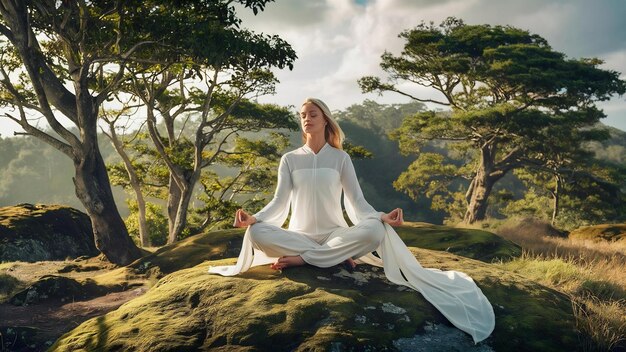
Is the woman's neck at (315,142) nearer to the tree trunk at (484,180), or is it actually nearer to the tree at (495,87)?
the tree at (495,87)

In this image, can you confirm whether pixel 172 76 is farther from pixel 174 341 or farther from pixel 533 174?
pixel 533 174

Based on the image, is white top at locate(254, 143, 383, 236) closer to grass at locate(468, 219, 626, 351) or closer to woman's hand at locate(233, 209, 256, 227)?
woman's hand at locate(233, 209, 256, 227)

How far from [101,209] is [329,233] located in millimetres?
8763

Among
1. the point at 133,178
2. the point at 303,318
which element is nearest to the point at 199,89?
the point at 133,178

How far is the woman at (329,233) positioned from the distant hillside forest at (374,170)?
22459 millimetres

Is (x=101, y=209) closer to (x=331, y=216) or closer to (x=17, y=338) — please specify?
(x=17, y=338)

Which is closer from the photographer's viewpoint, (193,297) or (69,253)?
(193,297)

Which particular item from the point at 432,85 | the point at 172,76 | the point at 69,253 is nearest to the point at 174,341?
the point at 69,253

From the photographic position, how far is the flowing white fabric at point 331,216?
5047 millimetres

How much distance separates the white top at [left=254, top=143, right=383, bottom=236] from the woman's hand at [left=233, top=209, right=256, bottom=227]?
0.20 metres

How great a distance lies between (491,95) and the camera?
24172 millimetres

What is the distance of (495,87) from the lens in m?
22.6

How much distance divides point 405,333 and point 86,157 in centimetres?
1031

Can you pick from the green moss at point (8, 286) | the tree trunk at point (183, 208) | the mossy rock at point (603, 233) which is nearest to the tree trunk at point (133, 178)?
the tree trunk at point (183, 208)
